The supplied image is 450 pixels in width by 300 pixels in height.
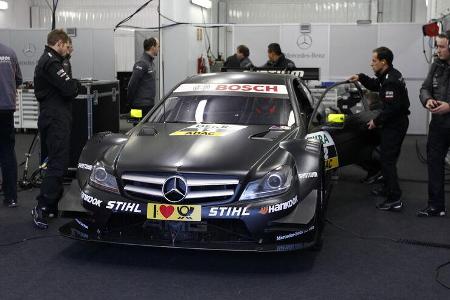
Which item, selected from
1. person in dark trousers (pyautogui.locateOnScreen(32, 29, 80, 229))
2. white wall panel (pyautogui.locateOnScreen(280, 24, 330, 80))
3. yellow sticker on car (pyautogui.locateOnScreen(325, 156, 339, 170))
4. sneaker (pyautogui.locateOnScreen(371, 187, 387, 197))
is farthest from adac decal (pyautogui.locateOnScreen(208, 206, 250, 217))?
white wall panel (pyautogui.locateOnScreen(280, 24, 330, 80))

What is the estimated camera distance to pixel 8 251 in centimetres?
445

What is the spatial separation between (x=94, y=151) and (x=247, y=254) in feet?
4.41

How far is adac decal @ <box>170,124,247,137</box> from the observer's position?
4.58 m

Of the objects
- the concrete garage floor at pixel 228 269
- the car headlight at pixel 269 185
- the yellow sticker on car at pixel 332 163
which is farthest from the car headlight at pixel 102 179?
the yellow sticker on car at pixel 332 163

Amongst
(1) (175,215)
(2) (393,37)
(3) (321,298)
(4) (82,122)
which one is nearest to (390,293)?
(3) (321,298)

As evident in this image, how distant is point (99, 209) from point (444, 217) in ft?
10.8

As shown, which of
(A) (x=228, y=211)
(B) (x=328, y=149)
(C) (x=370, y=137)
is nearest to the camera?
(A) (x=228, y=211)

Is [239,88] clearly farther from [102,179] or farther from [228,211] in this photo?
[228,211]

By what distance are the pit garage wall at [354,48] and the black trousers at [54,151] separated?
718 cm

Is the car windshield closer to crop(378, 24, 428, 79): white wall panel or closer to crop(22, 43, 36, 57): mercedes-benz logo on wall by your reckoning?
crop(378, 24, 428, 79): white wall panel

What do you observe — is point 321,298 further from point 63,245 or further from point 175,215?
point 63,245

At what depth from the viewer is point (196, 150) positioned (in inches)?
164

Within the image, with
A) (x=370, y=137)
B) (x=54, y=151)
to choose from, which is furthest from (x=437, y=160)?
(x=54, y=151)

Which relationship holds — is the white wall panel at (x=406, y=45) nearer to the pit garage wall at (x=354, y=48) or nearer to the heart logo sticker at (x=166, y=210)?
the pit garage wall at (x=354, y=48)
